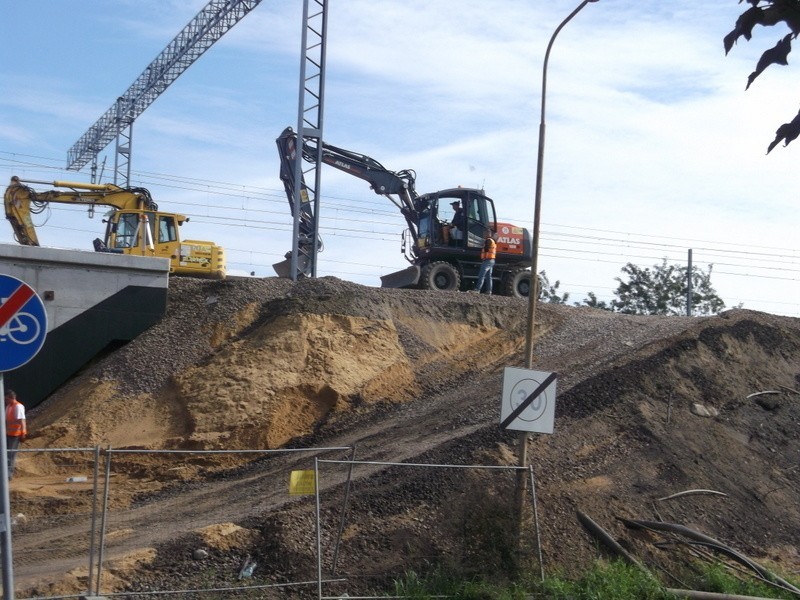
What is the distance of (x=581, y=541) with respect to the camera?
13.1m

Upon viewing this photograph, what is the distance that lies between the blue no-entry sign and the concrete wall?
14.1 m

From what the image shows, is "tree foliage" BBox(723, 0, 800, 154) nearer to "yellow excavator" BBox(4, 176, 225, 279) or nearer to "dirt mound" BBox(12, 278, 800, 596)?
"dirt mound" BBox(12, 278, 800, 596)

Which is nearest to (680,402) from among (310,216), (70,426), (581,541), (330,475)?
(581,541)

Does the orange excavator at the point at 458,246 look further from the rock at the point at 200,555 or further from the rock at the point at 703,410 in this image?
the rock at the point at 200,555

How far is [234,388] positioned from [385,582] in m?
8.89

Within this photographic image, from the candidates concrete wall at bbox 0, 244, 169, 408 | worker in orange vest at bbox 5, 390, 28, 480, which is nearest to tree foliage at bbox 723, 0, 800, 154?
→ worker in orange vest at bbox 5, 390, 28, 480

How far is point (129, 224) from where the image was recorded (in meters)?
28.3

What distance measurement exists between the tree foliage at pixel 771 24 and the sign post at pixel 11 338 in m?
5.60

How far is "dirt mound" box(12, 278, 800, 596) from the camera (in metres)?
13.2

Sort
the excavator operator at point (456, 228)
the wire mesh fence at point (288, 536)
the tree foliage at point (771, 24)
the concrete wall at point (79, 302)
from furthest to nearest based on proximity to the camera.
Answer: the excavator operator at point (456, 228), the concrete wall at point (79, 302), the wire mesh fence at point (288, 536), the tree foliage at point (771, 24)

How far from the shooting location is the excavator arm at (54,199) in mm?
28281

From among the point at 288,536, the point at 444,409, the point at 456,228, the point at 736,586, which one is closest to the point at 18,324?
the point at 288,536

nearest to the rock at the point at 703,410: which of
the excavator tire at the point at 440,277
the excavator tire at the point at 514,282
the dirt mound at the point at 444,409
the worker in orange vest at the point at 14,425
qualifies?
the dirt mound at the point at 444,409

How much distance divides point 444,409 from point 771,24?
45.4ft
